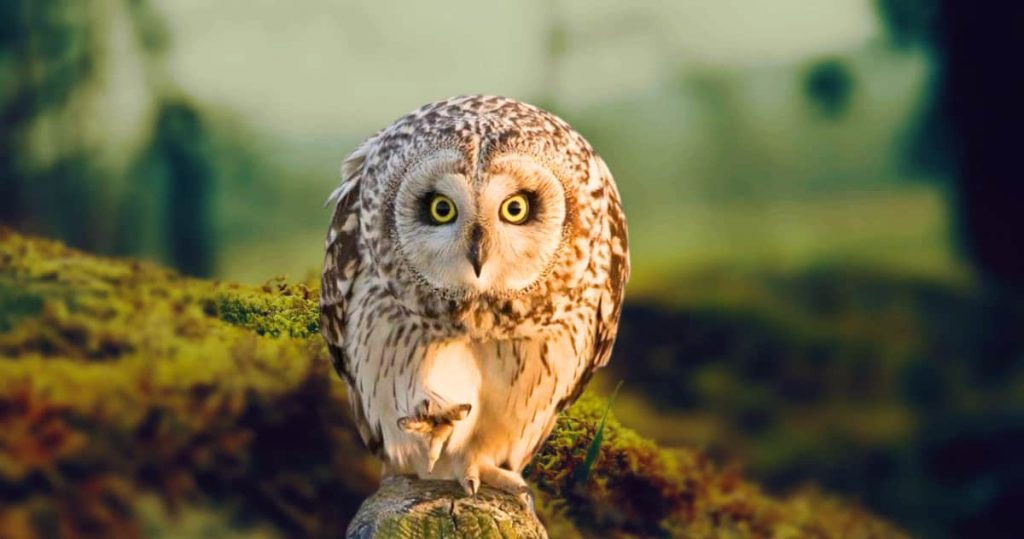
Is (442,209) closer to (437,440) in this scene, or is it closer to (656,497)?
(437,440)

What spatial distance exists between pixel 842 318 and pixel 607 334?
3.39 feet

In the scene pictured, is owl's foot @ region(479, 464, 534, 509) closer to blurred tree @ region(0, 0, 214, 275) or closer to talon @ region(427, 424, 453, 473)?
talon @ region(427, 424, 453, 473)

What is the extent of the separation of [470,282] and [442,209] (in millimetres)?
109

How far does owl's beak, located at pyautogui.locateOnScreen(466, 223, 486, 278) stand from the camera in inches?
52.3

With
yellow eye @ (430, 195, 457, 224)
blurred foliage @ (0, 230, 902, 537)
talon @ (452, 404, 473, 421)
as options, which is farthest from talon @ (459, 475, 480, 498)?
blurred foliage @ (0, 230, 902, 537)

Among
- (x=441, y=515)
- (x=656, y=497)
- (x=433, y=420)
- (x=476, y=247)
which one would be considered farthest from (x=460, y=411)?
(x=656, y=497)

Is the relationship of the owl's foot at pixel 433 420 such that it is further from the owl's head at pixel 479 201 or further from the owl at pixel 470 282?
the owl's head at pixel 479 201

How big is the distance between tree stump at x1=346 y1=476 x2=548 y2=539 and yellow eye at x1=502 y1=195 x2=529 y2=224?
415 mm

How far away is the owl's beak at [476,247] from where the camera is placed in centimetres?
133

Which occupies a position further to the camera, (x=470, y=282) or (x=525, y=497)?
(x=525, y=497)

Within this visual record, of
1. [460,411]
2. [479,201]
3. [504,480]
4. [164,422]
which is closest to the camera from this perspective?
[479,201]

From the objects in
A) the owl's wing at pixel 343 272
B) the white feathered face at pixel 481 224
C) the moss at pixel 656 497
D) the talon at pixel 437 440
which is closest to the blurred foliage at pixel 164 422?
the moss at pixel 656 497

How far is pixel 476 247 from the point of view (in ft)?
4.37

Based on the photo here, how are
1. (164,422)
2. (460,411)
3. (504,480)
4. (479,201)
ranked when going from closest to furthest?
1. (479,201)
2. (460,411)
3. (504,480)
4. (164,422)
